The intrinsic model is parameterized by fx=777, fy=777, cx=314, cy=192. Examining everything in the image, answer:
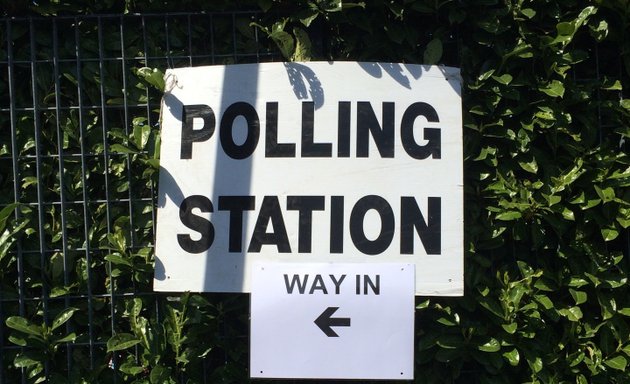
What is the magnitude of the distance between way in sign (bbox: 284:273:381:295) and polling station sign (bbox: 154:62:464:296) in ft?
0.25

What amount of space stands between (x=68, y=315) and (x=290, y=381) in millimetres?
995

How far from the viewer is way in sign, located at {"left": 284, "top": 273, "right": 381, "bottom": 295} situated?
Result: 10.5 ft

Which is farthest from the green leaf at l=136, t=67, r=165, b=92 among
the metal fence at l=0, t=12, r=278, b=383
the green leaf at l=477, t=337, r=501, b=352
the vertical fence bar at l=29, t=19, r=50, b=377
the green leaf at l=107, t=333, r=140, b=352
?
the green leaf at l=477, t=337, r=501, b=352

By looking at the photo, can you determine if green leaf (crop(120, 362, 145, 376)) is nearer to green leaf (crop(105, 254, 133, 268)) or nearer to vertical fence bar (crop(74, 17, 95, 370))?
vertical fence bar (crop(74, 17, 95, 370))

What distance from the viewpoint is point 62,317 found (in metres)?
3.30

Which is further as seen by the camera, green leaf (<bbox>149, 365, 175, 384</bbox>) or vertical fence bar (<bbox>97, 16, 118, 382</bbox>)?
vertical fence bar (<bbox>97, 16, 118, 382</bbox>)

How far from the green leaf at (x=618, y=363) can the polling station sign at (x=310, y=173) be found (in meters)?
0.70

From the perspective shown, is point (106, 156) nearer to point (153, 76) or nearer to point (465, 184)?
point (153, 76)

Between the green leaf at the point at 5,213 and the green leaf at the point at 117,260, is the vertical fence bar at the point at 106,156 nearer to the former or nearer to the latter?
the green leaf at the point at 117,260

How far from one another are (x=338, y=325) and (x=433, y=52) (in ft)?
4.02

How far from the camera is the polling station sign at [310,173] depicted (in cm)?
324

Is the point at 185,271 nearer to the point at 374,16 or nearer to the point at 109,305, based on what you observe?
the point at 109,305

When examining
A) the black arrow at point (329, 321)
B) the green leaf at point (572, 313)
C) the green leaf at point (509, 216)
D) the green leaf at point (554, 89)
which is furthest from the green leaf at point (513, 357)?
the green leaf at point (554, 89)

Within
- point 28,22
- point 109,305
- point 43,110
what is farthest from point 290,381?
point 28,22
